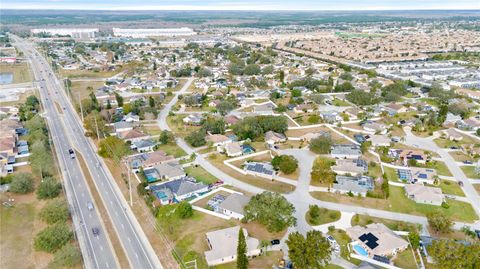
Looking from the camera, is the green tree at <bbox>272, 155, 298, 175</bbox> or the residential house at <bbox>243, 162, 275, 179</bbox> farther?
the residential house at <bbox>243, 162, 275, 179</bbox>

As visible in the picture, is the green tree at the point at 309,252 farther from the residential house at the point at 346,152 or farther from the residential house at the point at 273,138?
the residential house at the point at 273,138

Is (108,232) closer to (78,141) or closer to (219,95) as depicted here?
(78,141)

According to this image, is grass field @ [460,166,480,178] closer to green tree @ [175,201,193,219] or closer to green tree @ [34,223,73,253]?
green tree @ [175,201,193,219]

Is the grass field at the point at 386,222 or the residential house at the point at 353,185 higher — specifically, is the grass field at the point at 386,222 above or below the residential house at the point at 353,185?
below

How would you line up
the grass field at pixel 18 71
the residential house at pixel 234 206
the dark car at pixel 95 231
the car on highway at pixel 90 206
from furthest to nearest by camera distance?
1. the grass field at pixel 18 71
2. the car on highway at pixel 90 206
3. the residential house at pixel 234 206
4. the dark car at pixel 95 231

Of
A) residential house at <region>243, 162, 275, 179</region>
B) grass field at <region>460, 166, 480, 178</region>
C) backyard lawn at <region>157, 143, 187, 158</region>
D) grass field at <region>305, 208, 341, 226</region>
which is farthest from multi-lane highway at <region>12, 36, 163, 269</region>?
grass field at <region>460, 166, 480, 178</region>

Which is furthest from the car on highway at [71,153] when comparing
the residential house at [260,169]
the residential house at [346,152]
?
the residential house at [346,152]

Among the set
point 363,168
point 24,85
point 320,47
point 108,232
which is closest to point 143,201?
point 108,232
